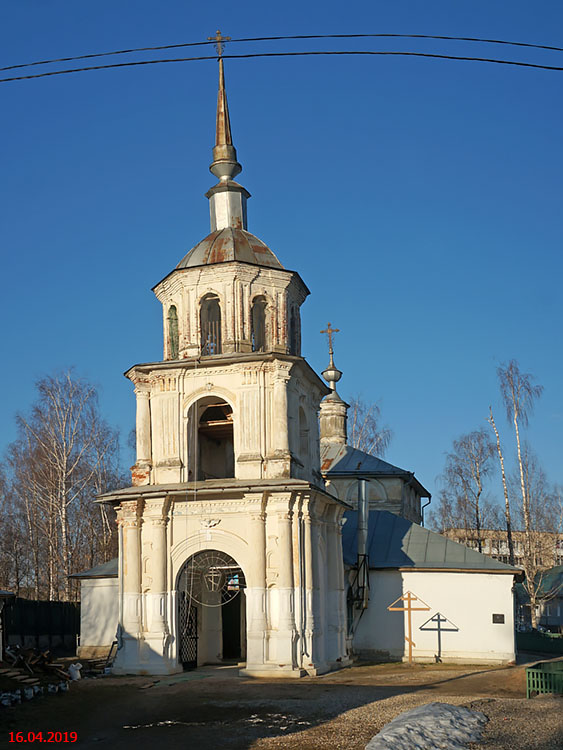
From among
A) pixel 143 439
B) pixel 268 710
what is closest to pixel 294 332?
pixel 143 439

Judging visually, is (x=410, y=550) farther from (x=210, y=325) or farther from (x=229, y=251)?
(x=229, y=251)

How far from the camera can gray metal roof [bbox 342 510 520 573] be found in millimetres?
25625

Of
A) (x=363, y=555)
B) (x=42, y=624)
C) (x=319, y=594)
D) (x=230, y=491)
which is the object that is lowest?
(x=42, y=624)

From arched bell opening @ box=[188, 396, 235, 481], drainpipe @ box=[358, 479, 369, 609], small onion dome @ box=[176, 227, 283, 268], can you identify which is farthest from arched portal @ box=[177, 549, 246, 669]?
small onion dome @ box=[176, 227, 283, 268]

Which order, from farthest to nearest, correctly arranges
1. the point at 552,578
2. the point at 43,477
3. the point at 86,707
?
the point at 552,578 → the point at 43,477 → the point at 86,707

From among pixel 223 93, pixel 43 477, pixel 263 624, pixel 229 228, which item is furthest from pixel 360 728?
pixel 43 477

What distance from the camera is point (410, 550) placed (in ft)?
88.1

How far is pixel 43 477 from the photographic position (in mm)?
35875

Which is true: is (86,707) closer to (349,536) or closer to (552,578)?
(349,536)

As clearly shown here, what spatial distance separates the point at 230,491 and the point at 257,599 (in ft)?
8.13

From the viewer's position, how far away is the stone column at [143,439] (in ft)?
72.0

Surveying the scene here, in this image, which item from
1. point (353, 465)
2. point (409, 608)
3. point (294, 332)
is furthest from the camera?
point (353, 465)

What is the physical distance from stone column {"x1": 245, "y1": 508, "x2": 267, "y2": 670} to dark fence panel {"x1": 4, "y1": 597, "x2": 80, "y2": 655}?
32.9 ft

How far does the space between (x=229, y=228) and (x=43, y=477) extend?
16.3 metres
